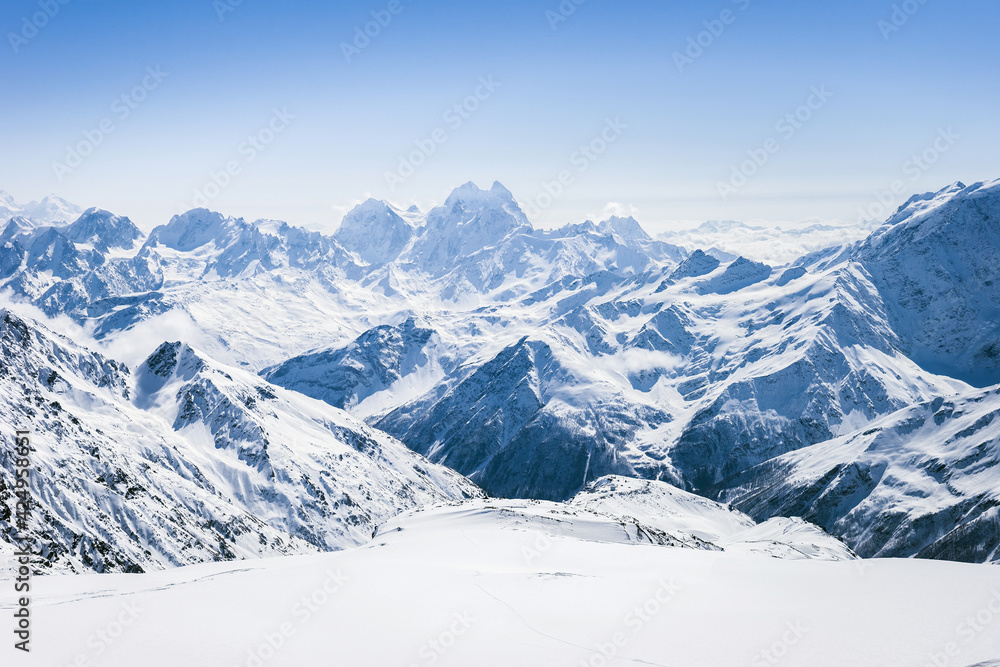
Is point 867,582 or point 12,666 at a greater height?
point 867,582

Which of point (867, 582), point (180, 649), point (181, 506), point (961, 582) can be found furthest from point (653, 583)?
point (181, 506)

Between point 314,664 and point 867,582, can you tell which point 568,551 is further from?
point 314,664

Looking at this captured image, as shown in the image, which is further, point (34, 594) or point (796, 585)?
point (34, 594)

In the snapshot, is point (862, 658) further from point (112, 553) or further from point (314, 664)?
point (112, 553)

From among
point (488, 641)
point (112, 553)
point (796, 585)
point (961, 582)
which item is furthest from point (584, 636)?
point (112, 553)

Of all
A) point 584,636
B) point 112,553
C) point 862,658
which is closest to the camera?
point 862,658

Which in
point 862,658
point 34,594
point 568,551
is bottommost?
point 34,594

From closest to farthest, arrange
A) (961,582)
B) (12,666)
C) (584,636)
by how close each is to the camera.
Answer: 1. (12,666)
2. (584,636)
3. (961,582)
